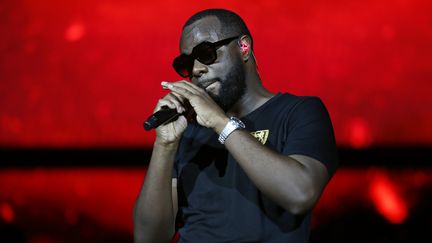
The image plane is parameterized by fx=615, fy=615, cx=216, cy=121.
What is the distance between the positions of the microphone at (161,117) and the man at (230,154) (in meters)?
0.02

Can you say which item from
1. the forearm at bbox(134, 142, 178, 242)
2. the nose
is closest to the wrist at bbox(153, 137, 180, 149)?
the forearm at bbox(134, 142, 178, 242)

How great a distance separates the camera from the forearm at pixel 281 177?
1.45 m

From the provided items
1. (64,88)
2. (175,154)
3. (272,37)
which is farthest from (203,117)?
(64,88)

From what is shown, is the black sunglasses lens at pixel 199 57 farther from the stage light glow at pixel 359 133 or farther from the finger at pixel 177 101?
the stage light glow at pixel 359 133

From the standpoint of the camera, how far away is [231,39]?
6.13 feet

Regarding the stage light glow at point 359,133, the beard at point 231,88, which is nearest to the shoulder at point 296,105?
the beard at point 231,88

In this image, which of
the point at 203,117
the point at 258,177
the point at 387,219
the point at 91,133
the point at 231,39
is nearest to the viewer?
the point at 258,177

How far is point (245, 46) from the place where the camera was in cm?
191

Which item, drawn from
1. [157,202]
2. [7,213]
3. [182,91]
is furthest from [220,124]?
[7,213]

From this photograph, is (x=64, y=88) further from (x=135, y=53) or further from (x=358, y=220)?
(x=358, y=220)

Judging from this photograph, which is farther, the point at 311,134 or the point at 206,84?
the point at 206,84

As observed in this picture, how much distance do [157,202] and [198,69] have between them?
0.41 meters

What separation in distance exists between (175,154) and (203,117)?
0.27 meters

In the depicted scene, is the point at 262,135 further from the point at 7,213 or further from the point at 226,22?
the point at 7,213
